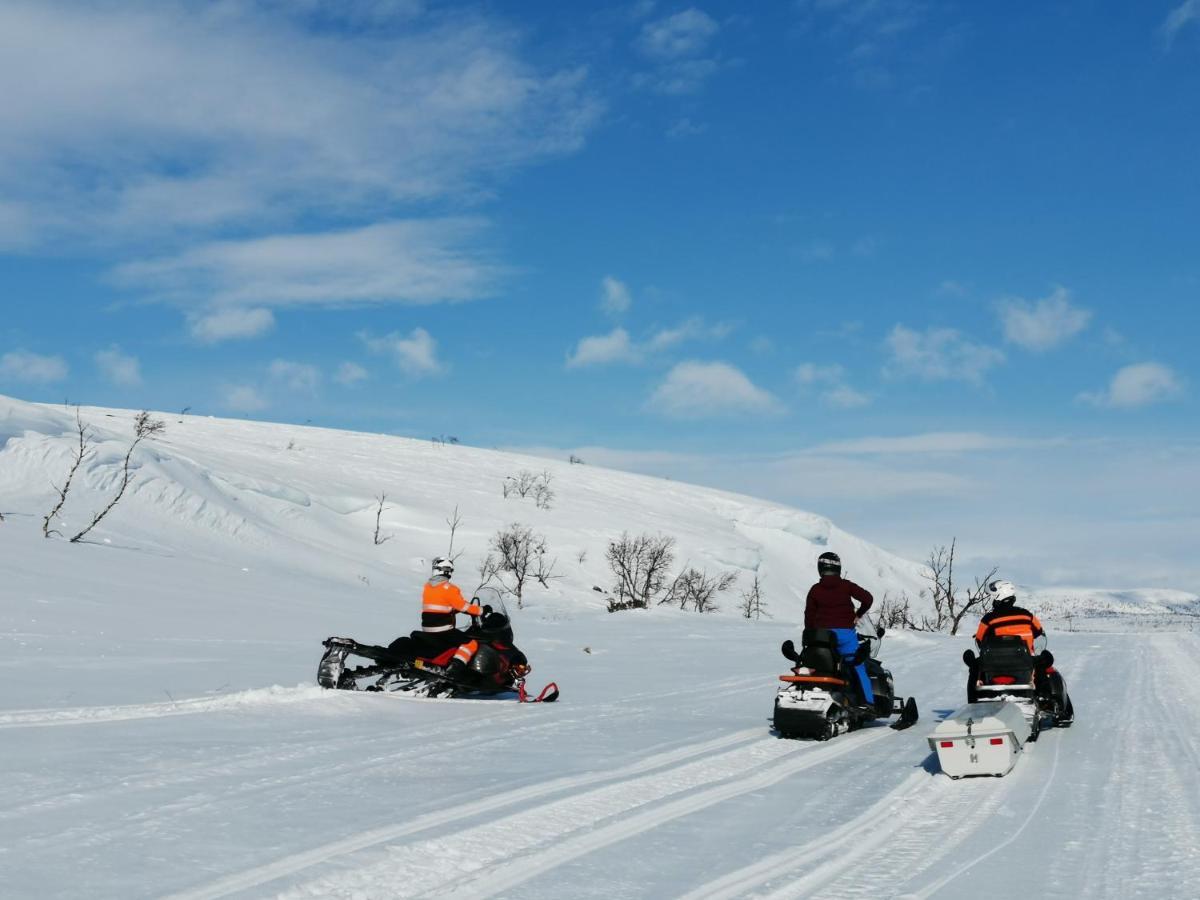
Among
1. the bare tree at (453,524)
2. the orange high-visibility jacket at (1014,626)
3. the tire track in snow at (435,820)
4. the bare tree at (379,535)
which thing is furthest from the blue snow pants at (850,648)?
the bare tree at (453,524)

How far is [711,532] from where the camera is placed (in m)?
81.7

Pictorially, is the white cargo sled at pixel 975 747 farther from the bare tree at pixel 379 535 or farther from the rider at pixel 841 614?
the bare tree at pixel 379 535

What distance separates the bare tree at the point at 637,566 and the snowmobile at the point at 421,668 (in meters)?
44.7

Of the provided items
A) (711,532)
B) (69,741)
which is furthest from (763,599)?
(69,741)

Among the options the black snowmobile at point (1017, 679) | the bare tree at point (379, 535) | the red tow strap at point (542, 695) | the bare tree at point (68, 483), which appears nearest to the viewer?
the black snowmobile at point (1017, 679)

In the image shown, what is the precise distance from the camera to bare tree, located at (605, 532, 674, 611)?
59094mm

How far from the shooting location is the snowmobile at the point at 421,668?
11320 millimetres

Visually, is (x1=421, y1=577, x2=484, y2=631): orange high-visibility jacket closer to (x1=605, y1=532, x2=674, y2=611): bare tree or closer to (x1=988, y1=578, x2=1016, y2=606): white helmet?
(x1=988, y1=578, x2=1016, y2=606): white helmet

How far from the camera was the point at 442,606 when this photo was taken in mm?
11734

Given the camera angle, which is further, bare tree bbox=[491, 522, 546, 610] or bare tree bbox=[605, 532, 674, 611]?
bare tree bbox=[605, 532, 674, 611]

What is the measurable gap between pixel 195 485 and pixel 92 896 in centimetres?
4220

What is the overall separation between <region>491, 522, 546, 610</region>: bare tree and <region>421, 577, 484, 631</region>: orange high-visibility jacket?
1627 inches

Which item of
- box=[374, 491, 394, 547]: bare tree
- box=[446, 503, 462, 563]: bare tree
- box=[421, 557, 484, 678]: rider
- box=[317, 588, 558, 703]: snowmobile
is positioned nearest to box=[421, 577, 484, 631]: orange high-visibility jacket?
box=[421, 557, 484, 678]: rider

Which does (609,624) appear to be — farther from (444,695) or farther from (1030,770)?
(1030,770)
